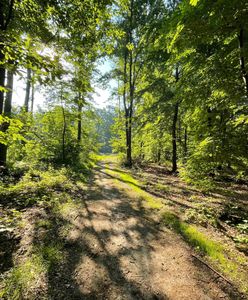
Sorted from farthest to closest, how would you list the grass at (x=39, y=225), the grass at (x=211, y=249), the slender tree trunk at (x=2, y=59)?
the slender tree trunk at (x=2, y=59) < the grass at (x=211, y=249) < the grass at (x=39, y=225)

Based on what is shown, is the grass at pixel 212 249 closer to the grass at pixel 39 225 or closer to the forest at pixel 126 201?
the forest at pixel 126 201

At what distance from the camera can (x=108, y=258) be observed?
135 inches

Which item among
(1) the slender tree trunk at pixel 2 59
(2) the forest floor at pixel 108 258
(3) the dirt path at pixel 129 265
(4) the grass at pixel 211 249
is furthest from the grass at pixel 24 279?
(4) the grass at pixel 211 249

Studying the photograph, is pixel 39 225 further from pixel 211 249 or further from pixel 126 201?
pixel 211 249

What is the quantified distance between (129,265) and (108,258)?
43 centimetres

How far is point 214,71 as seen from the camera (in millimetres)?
4965

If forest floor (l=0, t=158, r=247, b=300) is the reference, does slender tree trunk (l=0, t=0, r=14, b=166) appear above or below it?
above

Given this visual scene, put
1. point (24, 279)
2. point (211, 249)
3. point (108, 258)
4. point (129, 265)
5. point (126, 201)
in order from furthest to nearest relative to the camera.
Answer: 1. point (126, 201)
2. point (211, 249)
3. point (108, 258)
4. point (129, 265)
5. point (24, 279)

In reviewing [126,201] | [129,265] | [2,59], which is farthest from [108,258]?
[2,59]

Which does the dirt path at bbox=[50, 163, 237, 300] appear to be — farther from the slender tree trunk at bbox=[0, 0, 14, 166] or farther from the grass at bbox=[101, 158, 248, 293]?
the slender tree trunk at bbox=[0, 0, 14, 166]

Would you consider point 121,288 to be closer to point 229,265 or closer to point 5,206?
point 229,265

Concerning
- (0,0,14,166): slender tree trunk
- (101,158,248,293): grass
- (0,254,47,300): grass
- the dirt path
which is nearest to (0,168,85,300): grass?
(0,254,47,300): grass

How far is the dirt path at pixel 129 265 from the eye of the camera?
2.71 m

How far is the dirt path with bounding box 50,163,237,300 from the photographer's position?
2.71m
